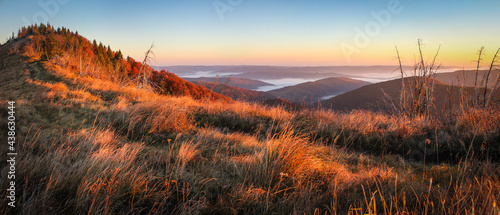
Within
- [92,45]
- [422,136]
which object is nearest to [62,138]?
[422,136]

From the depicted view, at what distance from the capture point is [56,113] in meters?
5.00

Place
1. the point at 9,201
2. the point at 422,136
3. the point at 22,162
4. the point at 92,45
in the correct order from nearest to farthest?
the point at 9,201
the point at 22,162
the point at 422,136
the point at 92,45

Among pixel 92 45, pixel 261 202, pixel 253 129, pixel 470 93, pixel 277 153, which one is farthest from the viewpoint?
pixel 92 45

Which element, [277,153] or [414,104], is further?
[414,104]

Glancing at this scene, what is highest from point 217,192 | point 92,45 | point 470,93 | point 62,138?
point 92,45

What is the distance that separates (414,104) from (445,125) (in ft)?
8.90

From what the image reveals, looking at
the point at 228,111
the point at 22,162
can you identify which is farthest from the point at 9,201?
the point at 228,111

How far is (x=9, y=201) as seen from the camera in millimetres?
1764

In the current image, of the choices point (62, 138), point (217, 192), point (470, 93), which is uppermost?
point (470, 93)

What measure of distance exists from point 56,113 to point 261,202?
550cm

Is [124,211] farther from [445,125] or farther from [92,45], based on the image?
[92,45]

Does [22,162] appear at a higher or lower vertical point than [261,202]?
higher

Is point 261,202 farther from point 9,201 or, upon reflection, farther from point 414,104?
point 414,104

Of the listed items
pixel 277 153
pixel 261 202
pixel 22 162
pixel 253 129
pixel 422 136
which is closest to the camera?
pixel 261 202
